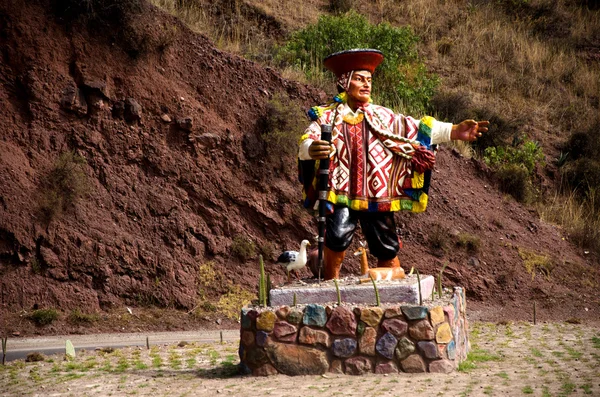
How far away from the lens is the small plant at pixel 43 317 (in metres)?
13.8

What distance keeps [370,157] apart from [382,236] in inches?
36.0

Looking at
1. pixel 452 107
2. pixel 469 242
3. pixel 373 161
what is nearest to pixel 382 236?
pixel 373 161

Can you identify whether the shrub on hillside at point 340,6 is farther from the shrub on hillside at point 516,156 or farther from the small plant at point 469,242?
the small plant at point 469,242

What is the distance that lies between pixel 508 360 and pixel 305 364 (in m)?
2.54

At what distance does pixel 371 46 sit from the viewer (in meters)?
21.3

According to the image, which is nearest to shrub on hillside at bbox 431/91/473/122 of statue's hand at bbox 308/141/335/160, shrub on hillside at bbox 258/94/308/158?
shrub on hillside at bbox 258/94/308/158

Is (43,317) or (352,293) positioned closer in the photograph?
(352,293)

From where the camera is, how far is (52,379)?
952 centimetres

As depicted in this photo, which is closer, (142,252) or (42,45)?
(142,252)

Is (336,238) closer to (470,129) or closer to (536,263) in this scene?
(470,129)

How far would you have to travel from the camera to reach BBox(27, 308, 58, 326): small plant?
1381cm

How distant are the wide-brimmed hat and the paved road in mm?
4457

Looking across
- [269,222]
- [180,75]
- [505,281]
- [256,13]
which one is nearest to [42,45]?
[180,75]

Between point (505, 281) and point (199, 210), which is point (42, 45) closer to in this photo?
point (199, 210)
